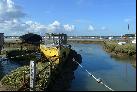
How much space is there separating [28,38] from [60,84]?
122ft

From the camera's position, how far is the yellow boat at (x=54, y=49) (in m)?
29.1

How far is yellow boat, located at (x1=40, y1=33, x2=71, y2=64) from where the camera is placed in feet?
95.4

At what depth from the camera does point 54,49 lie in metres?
30.9

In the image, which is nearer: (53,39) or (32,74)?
(32,74)

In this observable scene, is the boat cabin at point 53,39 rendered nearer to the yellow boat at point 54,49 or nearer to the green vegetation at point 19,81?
the yellow boat at point 54,49

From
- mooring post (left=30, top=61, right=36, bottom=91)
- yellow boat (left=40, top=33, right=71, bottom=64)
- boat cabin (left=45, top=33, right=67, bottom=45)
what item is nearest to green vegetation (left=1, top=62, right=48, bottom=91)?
mooring post (left=30, top=61, right=36, bottom=91)

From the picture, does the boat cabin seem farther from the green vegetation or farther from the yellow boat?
the green vegetation

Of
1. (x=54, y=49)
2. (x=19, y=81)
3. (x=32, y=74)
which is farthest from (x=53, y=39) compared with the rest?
(x=32, y=74)

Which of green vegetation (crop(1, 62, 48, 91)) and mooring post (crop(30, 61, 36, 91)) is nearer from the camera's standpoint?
mooring post (crop(30, 61, 36, 91))

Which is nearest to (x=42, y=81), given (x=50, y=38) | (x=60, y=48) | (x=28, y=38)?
(x=60, y=48)

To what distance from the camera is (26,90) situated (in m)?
15.6

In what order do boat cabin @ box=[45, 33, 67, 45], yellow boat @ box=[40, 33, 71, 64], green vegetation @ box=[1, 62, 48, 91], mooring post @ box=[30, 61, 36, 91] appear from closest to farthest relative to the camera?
mooring post @ box=[30, 61, 36, 91] → green vegetation @ box=[1, 62, 48, 91] → yellow boat @ box=[40, 33, 71, 64] → boat cabin @ box=[45, 33, 67, 45]

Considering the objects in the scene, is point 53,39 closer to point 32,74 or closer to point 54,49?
point 54,49

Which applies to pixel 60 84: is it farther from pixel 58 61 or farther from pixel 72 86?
pixel 58 61
